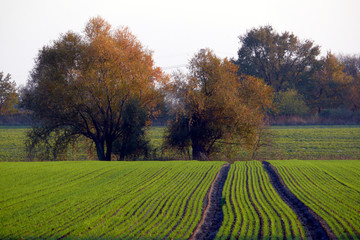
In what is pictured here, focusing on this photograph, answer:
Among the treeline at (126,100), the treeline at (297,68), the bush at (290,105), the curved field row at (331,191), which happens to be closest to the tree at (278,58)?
the treeline at (297,68)

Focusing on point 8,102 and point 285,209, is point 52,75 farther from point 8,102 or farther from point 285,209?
point 8,102

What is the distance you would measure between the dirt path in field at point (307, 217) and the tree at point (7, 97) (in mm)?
81560

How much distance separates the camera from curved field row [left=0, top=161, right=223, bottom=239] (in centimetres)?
1119

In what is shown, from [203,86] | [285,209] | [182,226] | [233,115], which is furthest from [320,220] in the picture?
[203,86]

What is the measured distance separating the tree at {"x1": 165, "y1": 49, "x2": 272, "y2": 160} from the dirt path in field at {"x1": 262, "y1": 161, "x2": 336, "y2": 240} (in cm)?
1640

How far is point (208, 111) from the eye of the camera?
3678 cm

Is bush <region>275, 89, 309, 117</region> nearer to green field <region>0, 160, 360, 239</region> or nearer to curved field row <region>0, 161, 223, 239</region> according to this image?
green field <region>0, 160, 360, 239</region>

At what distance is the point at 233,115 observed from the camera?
36.1 meters

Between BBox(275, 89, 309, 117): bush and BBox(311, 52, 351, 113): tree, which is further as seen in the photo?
BBox(311, 52, 351, 113): tree

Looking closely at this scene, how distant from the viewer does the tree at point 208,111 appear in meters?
36.2

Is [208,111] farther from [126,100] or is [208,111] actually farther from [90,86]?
[90,86]

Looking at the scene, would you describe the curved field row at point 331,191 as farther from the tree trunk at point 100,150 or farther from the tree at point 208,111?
the tree trunk at point 100,150

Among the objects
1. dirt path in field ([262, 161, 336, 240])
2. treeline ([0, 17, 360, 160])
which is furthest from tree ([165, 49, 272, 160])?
dirt path in field ([262, 161, 336, 240])

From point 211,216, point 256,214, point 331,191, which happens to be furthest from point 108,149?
point 256,214
